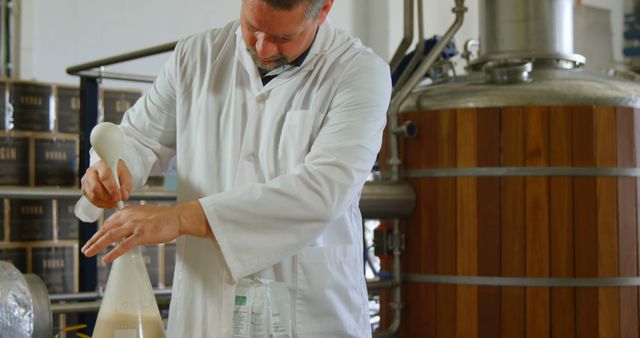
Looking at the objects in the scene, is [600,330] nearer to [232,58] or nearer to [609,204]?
[609,204]

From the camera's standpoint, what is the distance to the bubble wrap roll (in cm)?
122

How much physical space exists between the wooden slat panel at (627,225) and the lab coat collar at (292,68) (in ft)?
4.88

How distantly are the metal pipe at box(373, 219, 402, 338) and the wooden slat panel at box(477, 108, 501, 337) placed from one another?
0.32 m

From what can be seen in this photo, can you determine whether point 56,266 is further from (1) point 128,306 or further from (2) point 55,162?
(1) point 128,306

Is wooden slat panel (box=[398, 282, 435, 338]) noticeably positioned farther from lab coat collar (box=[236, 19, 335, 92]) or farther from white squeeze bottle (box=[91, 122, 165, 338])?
white squeeze bottle (box=[91, 122, 165, 338])

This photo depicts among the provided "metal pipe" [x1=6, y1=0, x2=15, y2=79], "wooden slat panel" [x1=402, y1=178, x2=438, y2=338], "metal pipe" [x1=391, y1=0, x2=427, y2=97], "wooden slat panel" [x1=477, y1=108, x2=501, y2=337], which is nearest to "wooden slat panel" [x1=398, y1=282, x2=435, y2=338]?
"wooden slat panel" [x1=402, y1=178, x2=438, y2=338]

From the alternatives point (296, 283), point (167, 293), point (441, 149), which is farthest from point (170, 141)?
point (441, 149)

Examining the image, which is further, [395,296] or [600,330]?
[395,296]

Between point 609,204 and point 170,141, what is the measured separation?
1.64 m

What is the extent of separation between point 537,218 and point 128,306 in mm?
1862

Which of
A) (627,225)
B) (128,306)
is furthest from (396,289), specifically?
(128,306)

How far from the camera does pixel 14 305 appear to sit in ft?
4.11

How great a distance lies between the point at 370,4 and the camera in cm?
575

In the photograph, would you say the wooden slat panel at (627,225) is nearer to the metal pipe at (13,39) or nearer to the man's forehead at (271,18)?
the man's forehead at (271,18)
